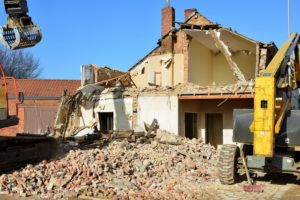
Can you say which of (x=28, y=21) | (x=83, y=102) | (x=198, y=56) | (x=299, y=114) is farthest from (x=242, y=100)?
(x=28, y=21)

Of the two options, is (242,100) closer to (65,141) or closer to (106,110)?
(106,110)

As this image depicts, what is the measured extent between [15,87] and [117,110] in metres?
11.9

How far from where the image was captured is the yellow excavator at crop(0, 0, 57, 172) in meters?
11.0

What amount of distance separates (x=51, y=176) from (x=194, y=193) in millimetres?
3587

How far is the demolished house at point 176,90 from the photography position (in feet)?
72.1

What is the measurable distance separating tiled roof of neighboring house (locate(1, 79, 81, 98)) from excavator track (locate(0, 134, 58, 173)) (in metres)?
28.2

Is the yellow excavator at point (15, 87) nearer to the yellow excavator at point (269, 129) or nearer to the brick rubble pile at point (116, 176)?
the brick rubble pile at point (116, 176)

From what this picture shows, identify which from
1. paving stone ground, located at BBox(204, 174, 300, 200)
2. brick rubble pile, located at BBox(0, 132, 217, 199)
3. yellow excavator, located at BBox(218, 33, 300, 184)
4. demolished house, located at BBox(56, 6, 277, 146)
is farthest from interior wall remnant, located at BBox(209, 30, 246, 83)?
yellow excavator, located at BBox(218, 33, 300, 184)

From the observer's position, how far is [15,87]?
1170cm

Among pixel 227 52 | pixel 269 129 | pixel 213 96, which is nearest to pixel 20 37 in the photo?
pixel 269 129

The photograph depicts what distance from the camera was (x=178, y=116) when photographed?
21797mm

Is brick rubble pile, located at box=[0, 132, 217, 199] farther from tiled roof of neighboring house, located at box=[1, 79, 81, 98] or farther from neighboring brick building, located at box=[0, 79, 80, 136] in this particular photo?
tiled roof of neighboring house, located at box=[1, 79, 81, 98]

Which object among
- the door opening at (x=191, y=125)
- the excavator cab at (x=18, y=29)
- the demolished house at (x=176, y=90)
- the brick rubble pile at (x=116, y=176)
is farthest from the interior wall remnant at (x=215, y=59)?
the excavator cab at (x=18, y=29)

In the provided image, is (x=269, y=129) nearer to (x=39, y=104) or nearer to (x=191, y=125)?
(x=191, y=125)
